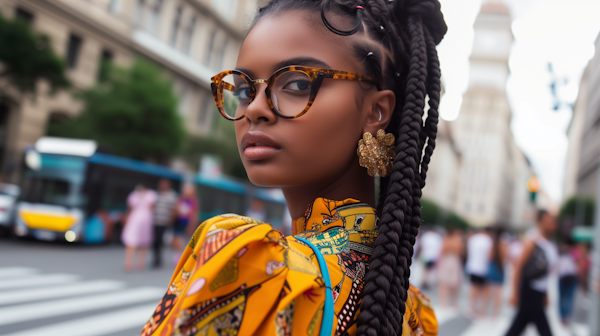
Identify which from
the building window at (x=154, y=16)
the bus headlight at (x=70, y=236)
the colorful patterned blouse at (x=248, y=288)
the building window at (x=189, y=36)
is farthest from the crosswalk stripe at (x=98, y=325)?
the building window at (x=189, y=36)

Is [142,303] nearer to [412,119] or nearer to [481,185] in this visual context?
[412,119]

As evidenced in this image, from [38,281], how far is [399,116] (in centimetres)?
814

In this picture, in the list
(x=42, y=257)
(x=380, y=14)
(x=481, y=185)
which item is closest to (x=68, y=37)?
(x=42, y=257)

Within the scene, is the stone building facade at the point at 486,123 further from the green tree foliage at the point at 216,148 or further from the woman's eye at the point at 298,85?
the woman's eye at the point at 298,85

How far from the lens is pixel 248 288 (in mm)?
815

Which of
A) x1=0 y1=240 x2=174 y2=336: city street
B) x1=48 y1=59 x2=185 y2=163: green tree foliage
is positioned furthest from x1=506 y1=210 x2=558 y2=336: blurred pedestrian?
x1=48 y1=59 x2=185 y2=163: green tree foliage

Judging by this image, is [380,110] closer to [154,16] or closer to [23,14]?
[23,14]

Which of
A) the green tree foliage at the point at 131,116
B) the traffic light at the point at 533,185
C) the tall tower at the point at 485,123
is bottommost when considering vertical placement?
the traffic light at the point at 533,185

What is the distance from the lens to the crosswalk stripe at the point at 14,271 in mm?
8047

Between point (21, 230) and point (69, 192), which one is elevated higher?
point (69, 192)

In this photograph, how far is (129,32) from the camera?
80.4 feet

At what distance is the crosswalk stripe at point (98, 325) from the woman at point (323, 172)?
4.88 m

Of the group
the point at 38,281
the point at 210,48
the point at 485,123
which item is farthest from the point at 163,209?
the point at 485,123

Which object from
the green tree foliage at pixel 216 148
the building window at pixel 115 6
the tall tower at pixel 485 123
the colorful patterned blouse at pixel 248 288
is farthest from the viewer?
the tall tower at pixel 485 123
